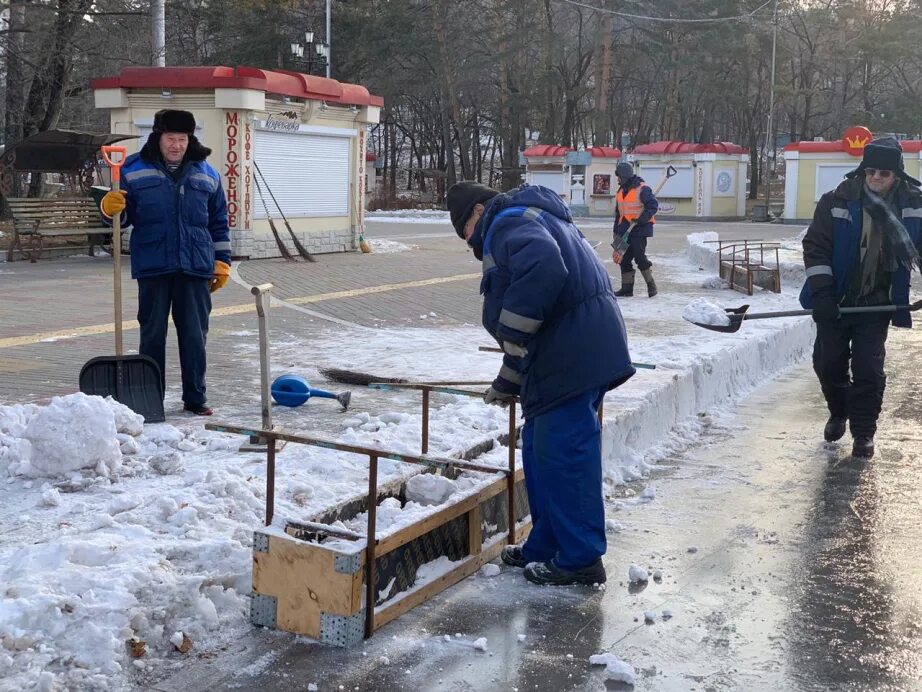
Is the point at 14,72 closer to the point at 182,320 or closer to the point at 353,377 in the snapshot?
the point at 353,377

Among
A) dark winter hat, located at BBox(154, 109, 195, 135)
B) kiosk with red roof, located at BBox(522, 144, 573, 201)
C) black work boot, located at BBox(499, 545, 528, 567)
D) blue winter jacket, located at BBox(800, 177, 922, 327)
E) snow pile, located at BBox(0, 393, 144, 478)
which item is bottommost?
black work boot, located at BBox(499, 545, 528, 567)

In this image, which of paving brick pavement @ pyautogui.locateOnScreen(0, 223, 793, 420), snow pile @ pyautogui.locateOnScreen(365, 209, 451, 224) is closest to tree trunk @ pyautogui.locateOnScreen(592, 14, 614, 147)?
snow pile @ pyautogui.locateOnScreen(365, 209, 451, 224)

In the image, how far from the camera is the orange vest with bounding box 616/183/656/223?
14.4 m

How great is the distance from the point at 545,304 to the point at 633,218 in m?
10.6

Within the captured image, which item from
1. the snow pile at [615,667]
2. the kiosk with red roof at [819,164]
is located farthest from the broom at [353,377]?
the kiosk with red roof at [819,164]

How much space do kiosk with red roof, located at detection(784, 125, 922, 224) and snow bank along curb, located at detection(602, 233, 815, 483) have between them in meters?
25.0

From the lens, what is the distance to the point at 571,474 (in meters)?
4.36

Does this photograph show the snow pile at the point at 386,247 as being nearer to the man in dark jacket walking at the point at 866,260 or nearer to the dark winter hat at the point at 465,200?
the man in dark jacket walking at the point at 866,260

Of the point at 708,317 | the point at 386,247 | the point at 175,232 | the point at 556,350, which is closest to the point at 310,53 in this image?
the point at 386,247

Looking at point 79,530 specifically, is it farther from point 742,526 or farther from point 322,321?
point 322,321

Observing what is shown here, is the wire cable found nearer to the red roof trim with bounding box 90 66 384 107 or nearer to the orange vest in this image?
the red roof trim with bounding box 90 66 384 107

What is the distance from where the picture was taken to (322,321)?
11.7m

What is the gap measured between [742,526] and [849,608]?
1.11 metres

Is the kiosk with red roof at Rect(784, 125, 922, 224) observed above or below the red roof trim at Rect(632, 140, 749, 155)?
below
